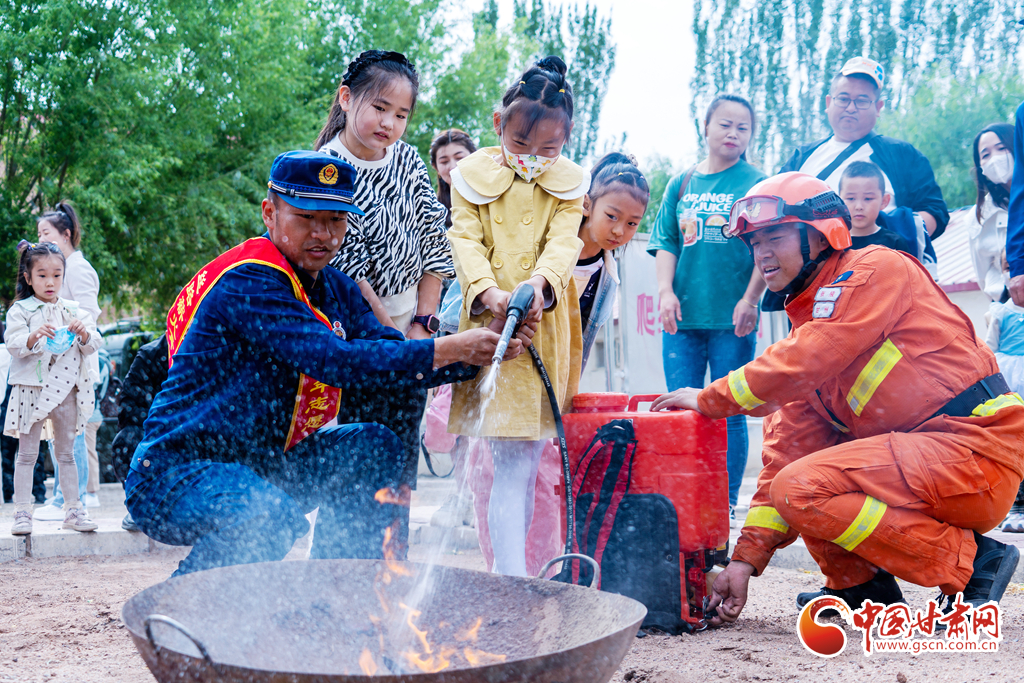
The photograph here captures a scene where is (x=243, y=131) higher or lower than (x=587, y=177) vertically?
higher

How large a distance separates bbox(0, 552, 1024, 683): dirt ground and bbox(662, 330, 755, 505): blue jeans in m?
0.71

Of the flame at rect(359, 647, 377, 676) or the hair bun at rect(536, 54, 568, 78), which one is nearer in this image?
the flame at rect(359, 647, 377, 676)

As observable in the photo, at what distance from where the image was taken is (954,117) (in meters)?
33.6

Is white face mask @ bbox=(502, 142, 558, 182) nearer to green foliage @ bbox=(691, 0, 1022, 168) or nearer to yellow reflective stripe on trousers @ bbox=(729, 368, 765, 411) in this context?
yellow reflective stripe on trousers @ bbox=(729, 368, 765, 411)

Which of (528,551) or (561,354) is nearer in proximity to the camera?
(561,354)

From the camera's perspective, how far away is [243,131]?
16031mm

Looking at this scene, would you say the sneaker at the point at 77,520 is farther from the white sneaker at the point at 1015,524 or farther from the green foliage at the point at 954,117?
the green foliage at the point at 954,117

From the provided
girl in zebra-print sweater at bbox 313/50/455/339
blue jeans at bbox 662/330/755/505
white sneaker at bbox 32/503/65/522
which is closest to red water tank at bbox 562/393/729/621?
girl in zebra-print sweater at bbox 313/50/455/339

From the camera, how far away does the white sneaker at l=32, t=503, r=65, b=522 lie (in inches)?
231

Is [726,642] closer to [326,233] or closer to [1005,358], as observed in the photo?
[326,233]

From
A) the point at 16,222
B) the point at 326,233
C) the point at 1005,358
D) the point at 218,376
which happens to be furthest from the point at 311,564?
the point at 16,222

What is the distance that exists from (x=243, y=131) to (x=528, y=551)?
559 inches

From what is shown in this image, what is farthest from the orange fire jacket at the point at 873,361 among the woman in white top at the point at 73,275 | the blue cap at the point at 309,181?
the woman in white top at the point at 73,275

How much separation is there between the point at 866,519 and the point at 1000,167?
2899mm
